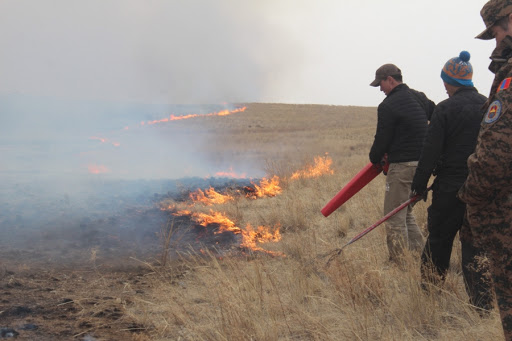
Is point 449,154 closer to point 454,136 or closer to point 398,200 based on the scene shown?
point 454,136

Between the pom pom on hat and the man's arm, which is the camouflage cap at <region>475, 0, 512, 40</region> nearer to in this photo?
the man's arm

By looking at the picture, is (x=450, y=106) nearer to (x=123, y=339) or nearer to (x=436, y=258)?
(x=436, y=258)

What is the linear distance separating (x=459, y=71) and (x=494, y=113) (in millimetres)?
1828

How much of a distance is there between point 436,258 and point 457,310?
45cm

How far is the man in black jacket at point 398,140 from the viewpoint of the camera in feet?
15.7

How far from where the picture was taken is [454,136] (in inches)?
142

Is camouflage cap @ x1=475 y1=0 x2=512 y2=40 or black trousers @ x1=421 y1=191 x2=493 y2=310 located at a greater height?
camouflage cap @ x1=475 y1=0 x2=512 y2=40

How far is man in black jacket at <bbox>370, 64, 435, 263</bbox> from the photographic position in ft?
15.7

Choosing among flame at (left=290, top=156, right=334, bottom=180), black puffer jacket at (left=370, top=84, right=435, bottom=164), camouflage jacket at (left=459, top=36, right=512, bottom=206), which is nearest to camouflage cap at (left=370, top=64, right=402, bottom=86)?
black puffer jacket at (left=370, top=84, right=435, bottom=164)

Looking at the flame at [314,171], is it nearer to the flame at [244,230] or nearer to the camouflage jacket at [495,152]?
the flame at [244,230]

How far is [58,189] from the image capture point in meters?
10.0

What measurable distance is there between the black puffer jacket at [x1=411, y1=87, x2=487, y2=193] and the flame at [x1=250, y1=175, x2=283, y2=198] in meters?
6.86

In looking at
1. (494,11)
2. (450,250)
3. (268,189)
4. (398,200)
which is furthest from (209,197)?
(494,11)

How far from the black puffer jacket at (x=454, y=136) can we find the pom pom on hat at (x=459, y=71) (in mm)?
102
